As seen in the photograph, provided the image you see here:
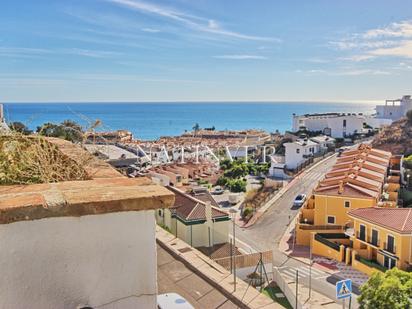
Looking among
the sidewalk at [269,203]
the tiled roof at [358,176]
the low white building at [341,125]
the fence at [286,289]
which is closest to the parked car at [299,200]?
the sidewalk at [269,203]

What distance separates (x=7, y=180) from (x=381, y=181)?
26128 mm

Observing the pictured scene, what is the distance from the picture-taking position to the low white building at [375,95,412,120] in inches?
2677

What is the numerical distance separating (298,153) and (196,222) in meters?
28.1

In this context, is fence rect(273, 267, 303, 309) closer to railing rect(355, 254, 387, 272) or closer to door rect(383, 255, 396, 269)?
railing rect(355, 254, 387, 272)

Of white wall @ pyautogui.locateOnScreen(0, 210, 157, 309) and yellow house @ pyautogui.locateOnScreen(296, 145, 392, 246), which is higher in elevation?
white wall @ pyautogui.locateOnScreen(0, 210, 157, 309)

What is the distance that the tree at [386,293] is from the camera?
482 inches

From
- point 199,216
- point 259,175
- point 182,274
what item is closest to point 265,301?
point 182,274

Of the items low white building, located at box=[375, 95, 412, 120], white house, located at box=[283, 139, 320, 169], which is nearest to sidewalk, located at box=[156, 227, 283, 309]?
white house, located at box=[283, 139, 320, 169]

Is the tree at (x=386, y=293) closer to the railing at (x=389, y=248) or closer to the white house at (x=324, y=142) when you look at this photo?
the railing at (x=389, y=248)

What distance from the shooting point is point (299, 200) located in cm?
2858

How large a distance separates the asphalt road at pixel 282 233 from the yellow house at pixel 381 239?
7.08 ft

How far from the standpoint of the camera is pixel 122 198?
169cm

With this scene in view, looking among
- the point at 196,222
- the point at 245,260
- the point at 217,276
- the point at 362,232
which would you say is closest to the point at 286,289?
the point at 245,260

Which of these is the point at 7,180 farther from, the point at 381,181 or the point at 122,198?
the point at 381,181
